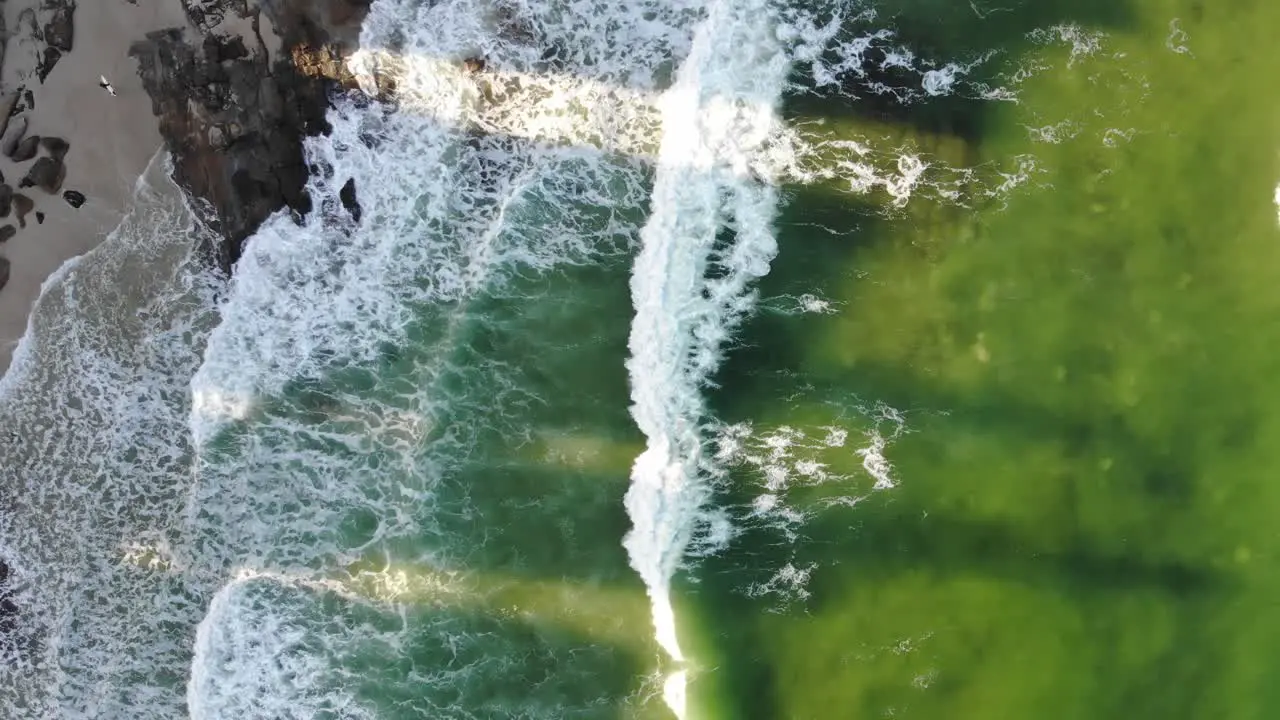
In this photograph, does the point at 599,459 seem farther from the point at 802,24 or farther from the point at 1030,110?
the point at 1030,110

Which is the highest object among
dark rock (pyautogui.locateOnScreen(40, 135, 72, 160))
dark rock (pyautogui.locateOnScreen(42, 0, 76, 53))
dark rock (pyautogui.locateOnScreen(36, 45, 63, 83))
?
dark rock (pyautogui.locateOnScreen(42, 0, 76, 53))

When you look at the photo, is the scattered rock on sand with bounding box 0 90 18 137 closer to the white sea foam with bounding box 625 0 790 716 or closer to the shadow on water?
the white sea foam with bounding box 625 0 790 716

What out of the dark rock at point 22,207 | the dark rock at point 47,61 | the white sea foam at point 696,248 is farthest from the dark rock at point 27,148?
the white sea foam at point 696,248

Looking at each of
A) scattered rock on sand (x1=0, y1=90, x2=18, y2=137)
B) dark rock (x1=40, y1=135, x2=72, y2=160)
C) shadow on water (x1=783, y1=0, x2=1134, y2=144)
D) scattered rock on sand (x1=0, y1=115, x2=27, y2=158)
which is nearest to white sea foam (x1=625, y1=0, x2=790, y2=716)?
shadow on water (x1=783, y1=0, x2=1134, y2=144)

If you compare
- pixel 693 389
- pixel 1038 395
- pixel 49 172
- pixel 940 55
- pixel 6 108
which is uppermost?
pixel 940 55

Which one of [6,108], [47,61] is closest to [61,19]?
[47,61]

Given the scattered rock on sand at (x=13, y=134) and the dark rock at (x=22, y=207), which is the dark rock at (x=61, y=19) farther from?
Result: the dark rock at (x=22, y=207)

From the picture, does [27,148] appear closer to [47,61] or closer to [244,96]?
[47,61]
